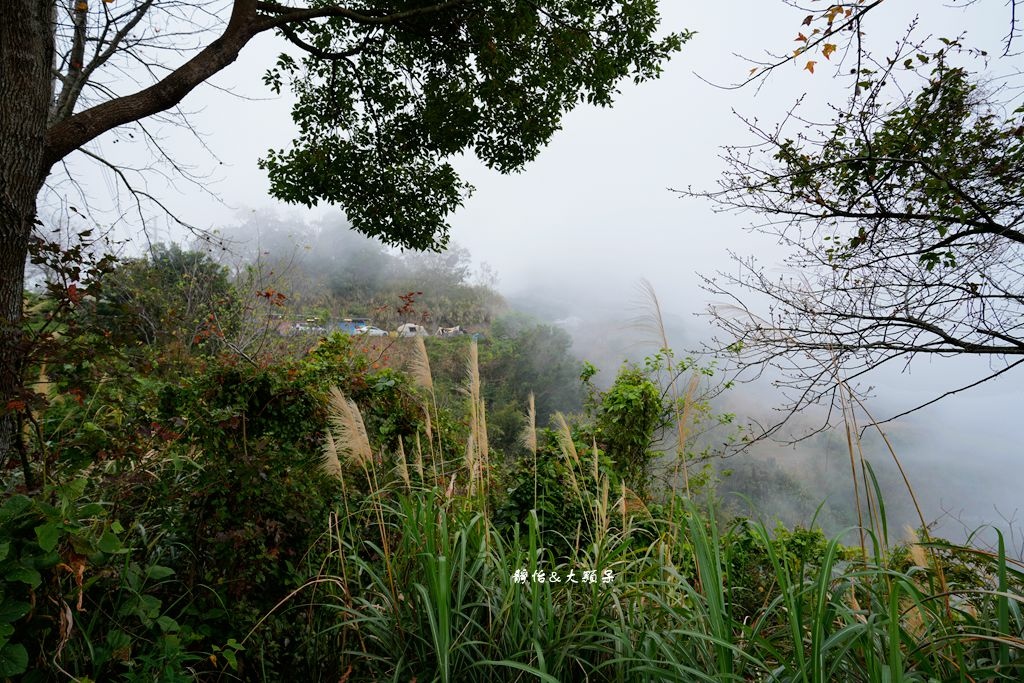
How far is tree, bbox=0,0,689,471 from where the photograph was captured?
3.11 metres

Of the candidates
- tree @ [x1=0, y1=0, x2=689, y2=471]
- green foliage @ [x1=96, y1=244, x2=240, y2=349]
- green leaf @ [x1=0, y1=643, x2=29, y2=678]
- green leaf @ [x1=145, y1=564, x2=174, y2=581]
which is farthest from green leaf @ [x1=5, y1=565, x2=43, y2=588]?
green foliage @ [x1=96, y1=244, x2=240, y2=349]

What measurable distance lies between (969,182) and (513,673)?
3.28m

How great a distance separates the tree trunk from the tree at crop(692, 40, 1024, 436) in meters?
3.31

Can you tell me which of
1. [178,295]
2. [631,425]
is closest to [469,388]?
[631,425]

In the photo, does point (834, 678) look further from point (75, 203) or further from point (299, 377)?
point (75, 203)

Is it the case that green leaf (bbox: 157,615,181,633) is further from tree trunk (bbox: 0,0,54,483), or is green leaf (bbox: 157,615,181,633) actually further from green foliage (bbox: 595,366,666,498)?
green foliage (bbox: 595,366,666,498)

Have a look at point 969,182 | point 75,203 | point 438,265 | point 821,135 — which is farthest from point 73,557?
point 438,265

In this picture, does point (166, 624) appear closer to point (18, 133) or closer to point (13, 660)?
point (13, 660)

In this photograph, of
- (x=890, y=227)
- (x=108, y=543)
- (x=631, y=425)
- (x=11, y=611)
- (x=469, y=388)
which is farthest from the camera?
(x=631, y=425)

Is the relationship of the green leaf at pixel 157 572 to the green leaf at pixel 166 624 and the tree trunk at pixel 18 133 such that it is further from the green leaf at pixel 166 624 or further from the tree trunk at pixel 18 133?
the tree trunk at pixel 18 133

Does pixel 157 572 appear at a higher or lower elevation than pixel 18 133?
lower

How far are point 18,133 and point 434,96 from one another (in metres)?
2.51

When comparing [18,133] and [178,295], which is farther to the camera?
[178,295]

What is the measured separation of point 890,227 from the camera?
3074 millimetres
